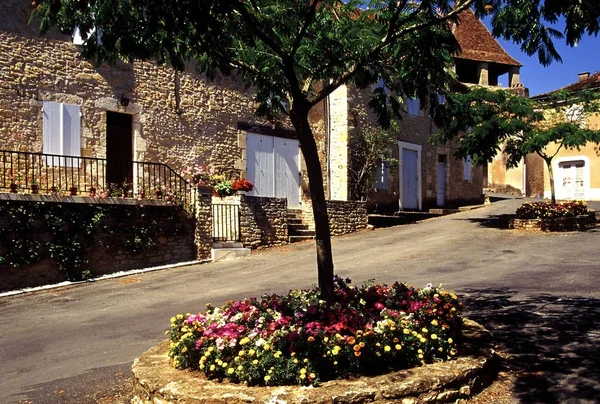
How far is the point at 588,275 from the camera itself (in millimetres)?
9320

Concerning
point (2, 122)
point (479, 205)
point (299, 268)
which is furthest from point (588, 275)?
point (479, 205)

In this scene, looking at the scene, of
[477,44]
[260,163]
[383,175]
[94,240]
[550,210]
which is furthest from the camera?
[477,44]

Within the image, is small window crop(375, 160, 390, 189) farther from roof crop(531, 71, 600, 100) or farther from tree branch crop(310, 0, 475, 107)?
tree branch crop(310, 0, 475, 107)

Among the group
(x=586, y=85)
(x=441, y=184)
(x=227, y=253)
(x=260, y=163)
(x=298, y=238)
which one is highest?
(x=586, y=85)

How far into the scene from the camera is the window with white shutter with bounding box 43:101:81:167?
42.2 feet

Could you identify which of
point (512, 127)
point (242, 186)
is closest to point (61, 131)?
point (242, 186)

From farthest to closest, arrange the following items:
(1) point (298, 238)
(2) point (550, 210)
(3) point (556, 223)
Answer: (1) point (298, 238)
(2) point (550, 210)
(3) point (556, 223)

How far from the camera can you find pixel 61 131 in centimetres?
1300

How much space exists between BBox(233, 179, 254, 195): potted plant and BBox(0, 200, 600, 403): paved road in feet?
6.51

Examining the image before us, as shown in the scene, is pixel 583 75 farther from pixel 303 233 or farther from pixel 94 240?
pixel 94 240

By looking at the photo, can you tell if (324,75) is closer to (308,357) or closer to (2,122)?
(308,357)

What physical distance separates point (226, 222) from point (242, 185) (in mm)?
1274

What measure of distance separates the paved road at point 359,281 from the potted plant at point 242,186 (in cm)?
199

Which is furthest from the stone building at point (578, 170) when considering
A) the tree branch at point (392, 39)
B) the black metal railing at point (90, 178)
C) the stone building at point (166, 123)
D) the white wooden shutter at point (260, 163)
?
the tree branch at point (392, 39)
